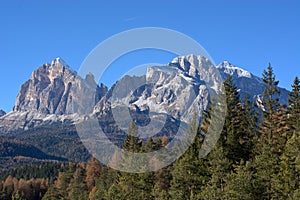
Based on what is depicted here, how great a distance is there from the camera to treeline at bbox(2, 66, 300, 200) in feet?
152

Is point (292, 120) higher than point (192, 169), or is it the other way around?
point (292, 120)

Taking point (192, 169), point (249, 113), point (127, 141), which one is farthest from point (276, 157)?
point (127, 141)

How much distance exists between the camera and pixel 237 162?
50719mm

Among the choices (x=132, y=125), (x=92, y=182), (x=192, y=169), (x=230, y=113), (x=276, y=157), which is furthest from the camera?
(x=92, y=182)

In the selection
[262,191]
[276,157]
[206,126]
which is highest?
[206,126]

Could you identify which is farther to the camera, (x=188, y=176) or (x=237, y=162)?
(x=188, y=176)

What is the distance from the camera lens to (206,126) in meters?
62.7

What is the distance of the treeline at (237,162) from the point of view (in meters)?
46.4

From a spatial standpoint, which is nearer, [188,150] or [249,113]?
[188,150]

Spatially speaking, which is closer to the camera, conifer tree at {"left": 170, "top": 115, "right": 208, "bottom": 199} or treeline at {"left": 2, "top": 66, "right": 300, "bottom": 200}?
treeline at {"left": 2, "top": 66, "right": 300, "bottom": 200}

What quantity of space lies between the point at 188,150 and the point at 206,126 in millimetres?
5009

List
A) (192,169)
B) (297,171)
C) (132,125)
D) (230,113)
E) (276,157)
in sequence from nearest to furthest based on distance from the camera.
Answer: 1. (297,171)
2. (276,157)
3. (192,169)
4. (230,113)
5. (132,125)

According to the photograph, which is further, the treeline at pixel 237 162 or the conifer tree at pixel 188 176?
the conifer tree at pixel 188 176

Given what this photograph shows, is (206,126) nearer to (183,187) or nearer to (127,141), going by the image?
(183,187)
